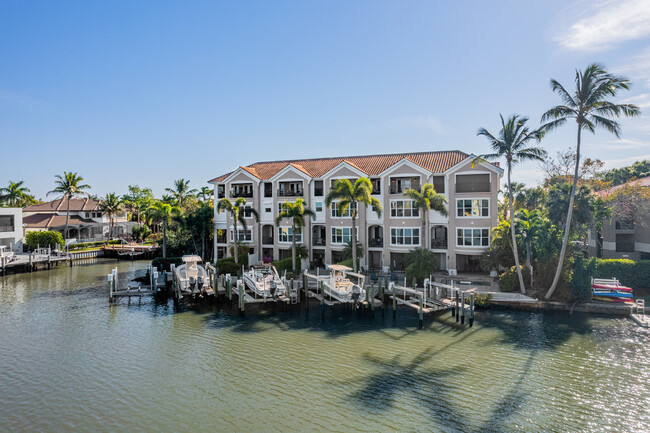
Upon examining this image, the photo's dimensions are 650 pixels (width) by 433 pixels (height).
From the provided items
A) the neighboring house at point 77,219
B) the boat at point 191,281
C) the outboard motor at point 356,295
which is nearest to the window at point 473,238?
the outboard motor at point 356,295

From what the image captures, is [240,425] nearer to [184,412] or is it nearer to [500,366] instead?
[184,412]

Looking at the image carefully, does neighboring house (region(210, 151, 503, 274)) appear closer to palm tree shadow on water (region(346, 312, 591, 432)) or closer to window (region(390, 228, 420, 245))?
window (region(390, 228, 420, 245))

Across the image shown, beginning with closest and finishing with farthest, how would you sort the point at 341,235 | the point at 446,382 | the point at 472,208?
the point at 446,382
the point at 472,208
the point at 341,235

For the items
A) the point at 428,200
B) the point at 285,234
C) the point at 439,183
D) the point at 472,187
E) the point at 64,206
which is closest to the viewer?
the point at 428,200

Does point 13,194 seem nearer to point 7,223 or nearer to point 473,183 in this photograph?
point 7,223

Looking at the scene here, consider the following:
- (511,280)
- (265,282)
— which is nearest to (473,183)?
(511,280)

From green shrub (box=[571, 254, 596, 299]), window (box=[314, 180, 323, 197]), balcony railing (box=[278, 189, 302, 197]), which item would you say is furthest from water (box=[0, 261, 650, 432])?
balcony railing (box=[278, 189, 302, 197])
